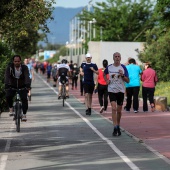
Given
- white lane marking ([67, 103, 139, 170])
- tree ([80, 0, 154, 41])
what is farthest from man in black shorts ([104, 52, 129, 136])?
tree ([80, 0, 154, 41])

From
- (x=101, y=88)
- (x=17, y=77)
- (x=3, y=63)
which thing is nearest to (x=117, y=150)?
(x=17, y=77)

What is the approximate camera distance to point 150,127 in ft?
64.0

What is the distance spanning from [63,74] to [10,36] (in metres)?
4.50

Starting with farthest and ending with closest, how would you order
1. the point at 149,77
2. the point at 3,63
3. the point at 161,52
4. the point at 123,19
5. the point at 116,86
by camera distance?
the point at 123,19
the point at 161,52
the point at 3,63
the point at 149,77
the point at 116,86

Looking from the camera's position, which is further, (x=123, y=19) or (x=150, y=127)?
(x=123, y=19)

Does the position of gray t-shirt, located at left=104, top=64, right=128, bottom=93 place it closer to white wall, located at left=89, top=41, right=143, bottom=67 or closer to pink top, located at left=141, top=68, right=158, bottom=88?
pink top, located at left=141, top=68, right=158, bottom=88

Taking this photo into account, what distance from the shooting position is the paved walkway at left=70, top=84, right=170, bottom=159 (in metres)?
15.3

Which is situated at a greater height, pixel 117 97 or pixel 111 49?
pixel 111 49

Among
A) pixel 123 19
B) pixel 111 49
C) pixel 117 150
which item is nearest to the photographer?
pixel 117 150

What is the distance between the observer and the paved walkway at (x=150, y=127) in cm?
1534

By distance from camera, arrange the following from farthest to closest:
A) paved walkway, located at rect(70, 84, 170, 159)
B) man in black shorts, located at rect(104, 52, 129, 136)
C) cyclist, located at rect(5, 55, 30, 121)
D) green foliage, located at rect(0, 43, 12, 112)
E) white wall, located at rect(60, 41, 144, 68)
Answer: white wall, located at rect(60, 41, 144, 68)
green foliage, located at rect(0, 43, 12, 112)
cyclist, located at rect(5, 55, 30, 121)
man in black shorts, located at rect(104, 52, 129, 136)
paved walkway, located at rect(70, 84, 170, 159)

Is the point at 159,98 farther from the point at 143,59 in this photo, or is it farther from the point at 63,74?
the point at 143,59

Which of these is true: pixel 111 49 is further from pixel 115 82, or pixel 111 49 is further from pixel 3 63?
pixel 115 82

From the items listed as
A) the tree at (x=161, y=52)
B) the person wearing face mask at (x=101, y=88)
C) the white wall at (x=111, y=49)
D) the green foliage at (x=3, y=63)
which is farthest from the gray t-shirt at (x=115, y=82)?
the white wall at (x=111, y=49)
